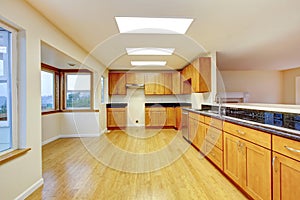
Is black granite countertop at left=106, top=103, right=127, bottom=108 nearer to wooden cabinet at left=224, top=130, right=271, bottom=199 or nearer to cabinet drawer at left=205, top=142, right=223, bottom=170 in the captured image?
cabinet drawer at left=205, top=142, right=223, bottom=170

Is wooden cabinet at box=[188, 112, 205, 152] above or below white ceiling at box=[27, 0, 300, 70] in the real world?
below

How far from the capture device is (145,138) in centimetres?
582

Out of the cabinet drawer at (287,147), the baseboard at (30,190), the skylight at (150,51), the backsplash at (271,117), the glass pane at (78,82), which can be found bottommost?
the baseboard at (30,190)

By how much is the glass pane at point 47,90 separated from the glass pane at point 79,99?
55 centimetres

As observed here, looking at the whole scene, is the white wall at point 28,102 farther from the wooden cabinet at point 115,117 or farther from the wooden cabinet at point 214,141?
the wooden cabinet at point 115,117

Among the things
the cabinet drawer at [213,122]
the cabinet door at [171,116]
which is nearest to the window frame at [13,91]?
the cabinet drawer at [213,122]

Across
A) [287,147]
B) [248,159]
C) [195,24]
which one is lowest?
[248,159]

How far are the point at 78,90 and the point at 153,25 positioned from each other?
3.89 m

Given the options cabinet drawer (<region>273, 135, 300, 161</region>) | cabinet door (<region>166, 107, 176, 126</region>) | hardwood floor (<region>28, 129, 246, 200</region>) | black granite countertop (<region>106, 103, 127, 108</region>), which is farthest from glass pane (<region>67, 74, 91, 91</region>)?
cabinet drawer (<region>273, 135, 300, 161</region>)

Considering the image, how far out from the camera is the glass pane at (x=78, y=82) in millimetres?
6242

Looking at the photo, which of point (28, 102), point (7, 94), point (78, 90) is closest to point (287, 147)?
point (28, 102)

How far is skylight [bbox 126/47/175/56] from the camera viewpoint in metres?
4.68

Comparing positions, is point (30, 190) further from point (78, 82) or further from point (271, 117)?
point (78, 82)

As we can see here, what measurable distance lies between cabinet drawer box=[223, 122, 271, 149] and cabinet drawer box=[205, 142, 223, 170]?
0.49 metres
